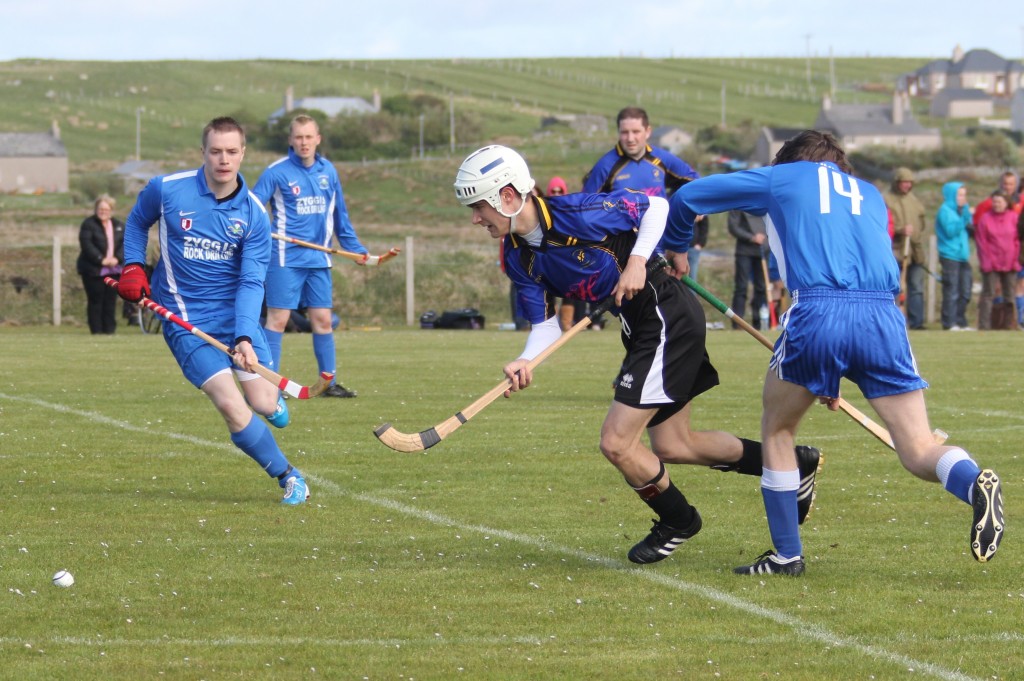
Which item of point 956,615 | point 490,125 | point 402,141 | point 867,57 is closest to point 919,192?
point 402,141

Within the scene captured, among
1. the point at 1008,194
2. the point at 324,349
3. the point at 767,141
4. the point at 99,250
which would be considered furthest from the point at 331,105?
the point at 324,349

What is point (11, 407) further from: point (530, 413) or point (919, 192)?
point (919, 192)

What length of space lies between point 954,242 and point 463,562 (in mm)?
18759

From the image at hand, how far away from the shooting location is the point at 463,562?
279 inches

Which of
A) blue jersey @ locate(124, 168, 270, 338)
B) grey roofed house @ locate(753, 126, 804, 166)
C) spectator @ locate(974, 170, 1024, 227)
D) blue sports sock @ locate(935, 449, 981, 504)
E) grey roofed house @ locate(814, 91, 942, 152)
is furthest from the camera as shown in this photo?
grey roofed house @ locate(814, 91, 942, 152)

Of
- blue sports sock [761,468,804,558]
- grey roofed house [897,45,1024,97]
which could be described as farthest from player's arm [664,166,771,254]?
grey roofed house [897,45,1024,97]

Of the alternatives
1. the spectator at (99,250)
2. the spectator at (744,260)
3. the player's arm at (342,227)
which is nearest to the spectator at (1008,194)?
the spectator at (744,260)

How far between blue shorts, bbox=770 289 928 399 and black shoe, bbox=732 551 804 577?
85cm

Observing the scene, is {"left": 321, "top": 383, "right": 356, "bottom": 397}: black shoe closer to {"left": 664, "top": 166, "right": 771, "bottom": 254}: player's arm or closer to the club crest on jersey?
the club crest on jersey

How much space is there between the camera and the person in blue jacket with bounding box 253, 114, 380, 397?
14203 millimetres

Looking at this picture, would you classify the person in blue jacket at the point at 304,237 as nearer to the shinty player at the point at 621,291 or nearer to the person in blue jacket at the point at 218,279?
the person in blue jacket at the point at 218,279

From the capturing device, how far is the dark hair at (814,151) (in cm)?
659

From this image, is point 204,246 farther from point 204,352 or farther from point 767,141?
point 767,141

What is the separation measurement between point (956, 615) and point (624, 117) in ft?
25.3
